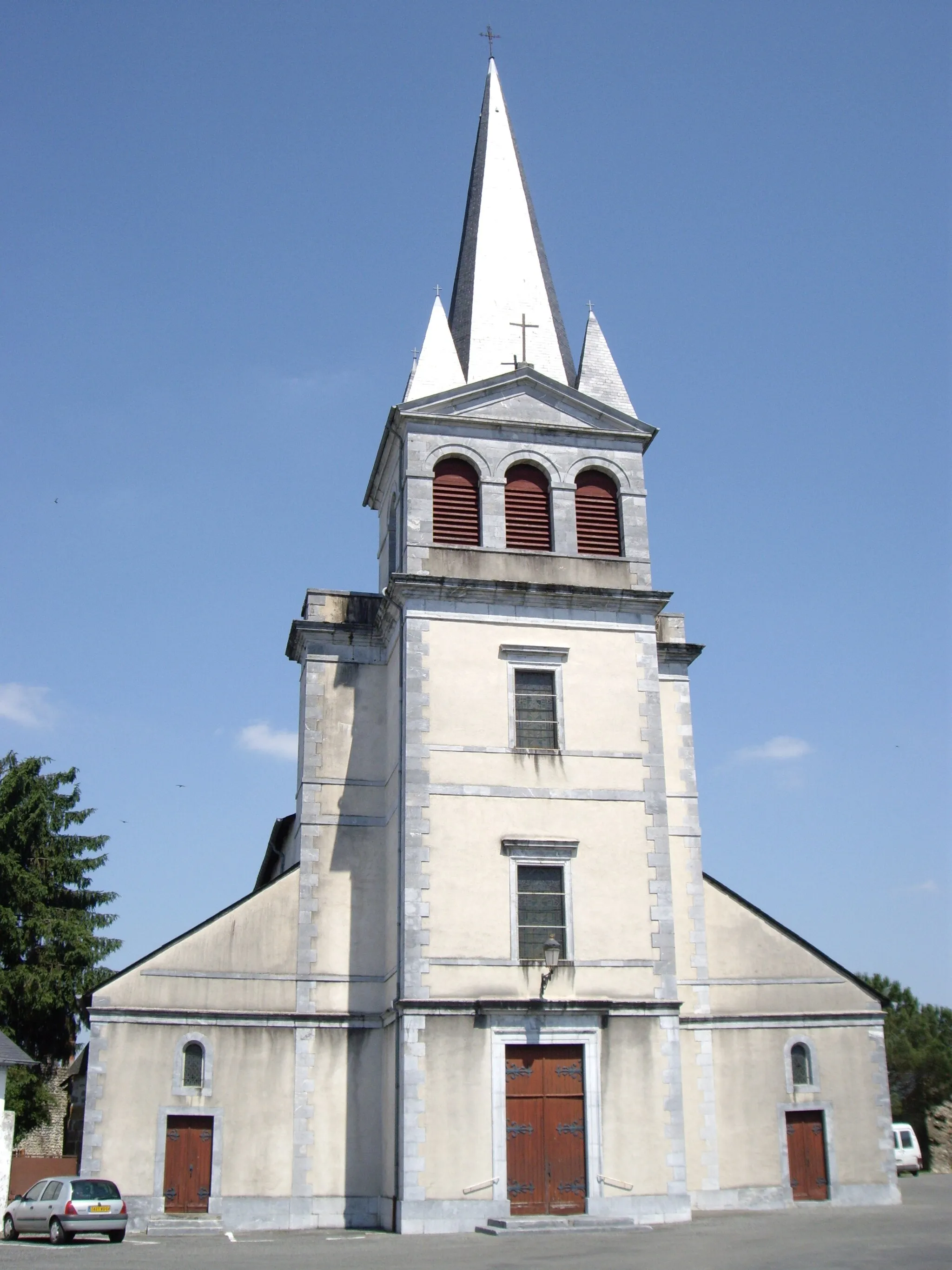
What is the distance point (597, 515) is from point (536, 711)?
15.2 feet

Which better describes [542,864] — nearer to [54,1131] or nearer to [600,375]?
[600,375]

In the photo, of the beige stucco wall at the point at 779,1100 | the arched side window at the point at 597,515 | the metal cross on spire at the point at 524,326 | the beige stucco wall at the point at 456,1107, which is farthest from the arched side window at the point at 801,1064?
the metal cross on spire at the point at 524,326

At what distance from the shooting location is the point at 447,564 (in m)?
25.2

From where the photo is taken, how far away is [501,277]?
Result: 98.0 ft

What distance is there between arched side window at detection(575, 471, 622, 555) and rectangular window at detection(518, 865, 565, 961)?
21.9ft

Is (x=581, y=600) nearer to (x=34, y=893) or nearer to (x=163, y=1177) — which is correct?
(x=163, y=1177)

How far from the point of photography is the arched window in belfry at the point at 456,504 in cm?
2564

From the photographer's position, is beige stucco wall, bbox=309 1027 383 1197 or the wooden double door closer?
the wooden double door

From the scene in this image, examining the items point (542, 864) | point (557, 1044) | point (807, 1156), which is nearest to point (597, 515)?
point (542, 864)

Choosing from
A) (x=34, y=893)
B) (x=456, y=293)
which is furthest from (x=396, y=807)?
(x=34, y=893)

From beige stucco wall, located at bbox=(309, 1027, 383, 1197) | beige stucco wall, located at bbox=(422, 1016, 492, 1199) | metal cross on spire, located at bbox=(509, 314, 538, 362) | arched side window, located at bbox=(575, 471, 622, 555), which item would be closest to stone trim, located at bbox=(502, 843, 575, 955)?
beige stucco wall, located at bbox=(422, 1016, 492, 1199)

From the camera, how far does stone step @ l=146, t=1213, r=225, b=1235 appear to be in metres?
21.5

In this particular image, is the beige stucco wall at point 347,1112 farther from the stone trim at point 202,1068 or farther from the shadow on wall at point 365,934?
the stone trim at point 202,1068

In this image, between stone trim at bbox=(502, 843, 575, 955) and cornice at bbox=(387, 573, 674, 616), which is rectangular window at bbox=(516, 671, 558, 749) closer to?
cornice at bbox=(387, 573, 674, 616)
